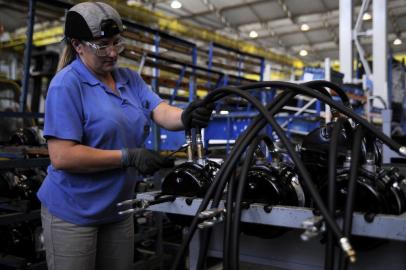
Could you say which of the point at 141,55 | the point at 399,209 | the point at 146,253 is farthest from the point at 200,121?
the point at 141,55

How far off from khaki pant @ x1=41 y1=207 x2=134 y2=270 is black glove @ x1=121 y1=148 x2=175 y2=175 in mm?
309

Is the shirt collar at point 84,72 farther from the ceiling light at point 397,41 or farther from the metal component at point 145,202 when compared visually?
the ceiling light at point 397,41

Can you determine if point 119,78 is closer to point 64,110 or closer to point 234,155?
point 64,110

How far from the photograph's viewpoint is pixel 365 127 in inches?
35.3

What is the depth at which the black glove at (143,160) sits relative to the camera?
1190mm

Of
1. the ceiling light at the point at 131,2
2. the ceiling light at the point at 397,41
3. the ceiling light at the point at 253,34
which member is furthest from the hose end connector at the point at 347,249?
the ceiling light at the point at 397,41

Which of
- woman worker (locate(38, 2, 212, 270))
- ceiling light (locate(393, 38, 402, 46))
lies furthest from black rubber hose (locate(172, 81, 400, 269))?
ceiling light (locate(393, 38, 402, 46))

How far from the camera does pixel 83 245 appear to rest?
52.1 inches

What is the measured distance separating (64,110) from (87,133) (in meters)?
0.12

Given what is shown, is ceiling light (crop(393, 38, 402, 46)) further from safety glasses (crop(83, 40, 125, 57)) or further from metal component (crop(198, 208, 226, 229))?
metal component (crop(198, 208, 226, 229))

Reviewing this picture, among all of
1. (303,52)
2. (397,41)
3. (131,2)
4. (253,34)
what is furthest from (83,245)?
(303,52)

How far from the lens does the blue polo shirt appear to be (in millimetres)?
1230

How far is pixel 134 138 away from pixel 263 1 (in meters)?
7.92

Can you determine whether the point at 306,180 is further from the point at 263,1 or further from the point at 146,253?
the point at 263,1
